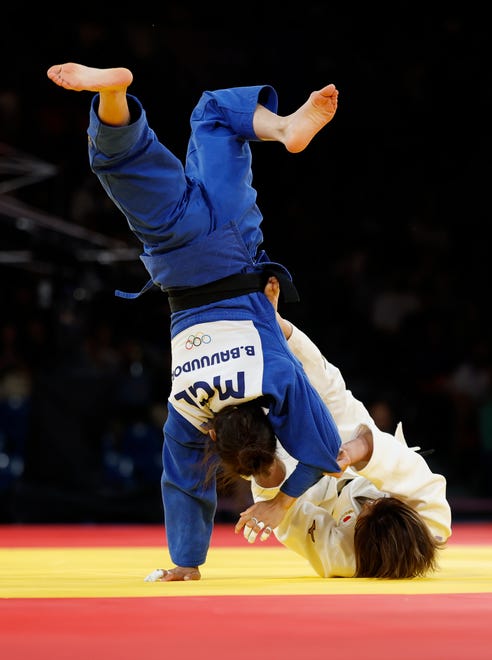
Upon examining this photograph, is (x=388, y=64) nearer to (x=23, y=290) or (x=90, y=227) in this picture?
(x=90, y=227)

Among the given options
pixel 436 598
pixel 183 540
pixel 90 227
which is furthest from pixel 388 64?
pixel 436 598

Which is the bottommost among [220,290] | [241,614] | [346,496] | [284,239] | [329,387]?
[241,614]

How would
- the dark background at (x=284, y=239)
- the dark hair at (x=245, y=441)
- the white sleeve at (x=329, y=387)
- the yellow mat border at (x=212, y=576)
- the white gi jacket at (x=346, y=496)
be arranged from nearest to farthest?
the yellow mat border at (x=212, y=576), the dark hair at (x=245, y=441), the white gi jacket at (x=346, y=496), the white sleeve at (x=329, y=387), the dark background at (x=284, y=239)

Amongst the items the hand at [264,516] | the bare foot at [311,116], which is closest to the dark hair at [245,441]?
the hand at [264,516]

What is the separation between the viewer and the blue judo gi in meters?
2.95

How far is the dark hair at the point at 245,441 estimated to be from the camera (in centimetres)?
290

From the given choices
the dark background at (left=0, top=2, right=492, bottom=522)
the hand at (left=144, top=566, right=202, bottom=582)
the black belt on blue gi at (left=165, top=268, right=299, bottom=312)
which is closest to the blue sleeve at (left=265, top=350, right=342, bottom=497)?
the black belt on blue gi at (left=165, top=268, right=299, bottom=312)

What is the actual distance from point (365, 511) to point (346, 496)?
0.99 feet

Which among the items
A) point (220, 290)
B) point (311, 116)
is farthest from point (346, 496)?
point (311, 116)

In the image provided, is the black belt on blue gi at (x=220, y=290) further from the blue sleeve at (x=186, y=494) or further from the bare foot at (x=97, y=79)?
the bare foot at (x=97, y=79)

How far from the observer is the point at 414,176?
1000 cm

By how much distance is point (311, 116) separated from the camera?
3025 mm

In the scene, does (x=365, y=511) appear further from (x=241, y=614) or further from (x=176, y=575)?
(x=241, y=614)

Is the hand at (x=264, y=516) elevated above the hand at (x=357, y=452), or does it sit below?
below
